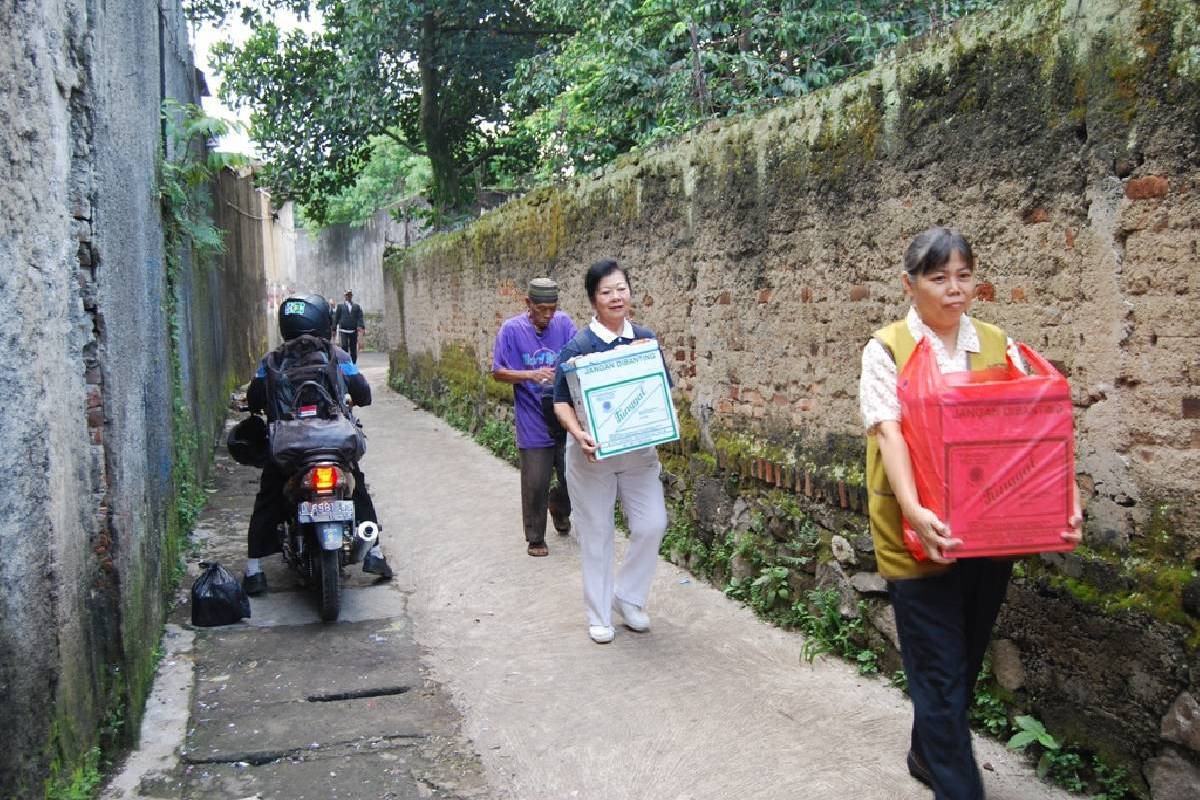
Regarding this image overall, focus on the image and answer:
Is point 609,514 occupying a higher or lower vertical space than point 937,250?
lower

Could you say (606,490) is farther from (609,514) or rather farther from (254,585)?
(254,585)

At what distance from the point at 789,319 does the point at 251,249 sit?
13.5 meters

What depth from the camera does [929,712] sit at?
2.87 meters

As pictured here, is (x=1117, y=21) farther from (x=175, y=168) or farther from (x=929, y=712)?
(x=175, y=168)

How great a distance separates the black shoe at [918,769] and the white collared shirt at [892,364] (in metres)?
1.13

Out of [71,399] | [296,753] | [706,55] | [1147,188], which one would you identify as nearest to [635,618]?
[296,753]

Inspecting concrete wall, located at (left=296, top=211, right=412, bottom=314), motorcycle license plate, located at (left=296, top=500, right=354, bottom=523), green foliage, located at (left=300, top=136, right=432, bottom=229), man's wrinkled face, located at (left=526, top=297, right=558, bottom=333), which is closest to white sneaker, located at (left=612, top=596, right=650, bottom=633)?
motorcycle license plate, located at (left=296, top=500, right=354, bottom=523)

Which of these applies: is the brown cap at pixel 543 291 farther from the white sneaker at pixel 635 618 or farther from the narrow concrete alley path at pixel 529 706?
the white sneaker at pixel 635 618

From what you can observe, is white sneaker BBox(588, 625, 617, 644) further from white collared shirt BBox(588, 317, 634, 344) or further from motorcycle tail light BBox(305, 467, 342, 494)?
motorcycle tail light BBox(305, 467, 342, 494)

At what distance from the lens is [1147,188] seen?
2.99m

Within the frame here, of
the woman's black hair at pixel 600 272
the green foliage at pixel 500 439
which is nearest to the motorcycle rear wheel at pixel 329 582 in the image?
the woman's black hair at pixel 600 272

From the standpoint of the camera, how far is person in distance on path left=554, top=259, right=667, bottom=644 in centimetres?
468

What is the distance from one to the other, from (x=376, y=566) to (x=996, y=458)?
13.2 feet

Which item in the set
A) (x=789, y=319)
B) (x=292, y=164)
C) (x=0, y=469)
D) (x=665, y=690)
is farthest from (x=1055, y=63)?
(x=292, y=164)
